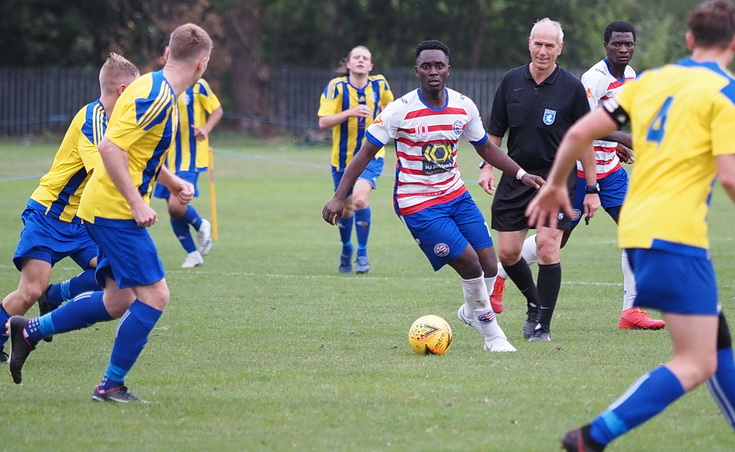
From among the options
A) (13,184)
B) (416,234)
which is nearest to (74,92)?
(13,184)

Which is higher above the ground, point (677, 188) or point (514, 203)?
point (677, 188)

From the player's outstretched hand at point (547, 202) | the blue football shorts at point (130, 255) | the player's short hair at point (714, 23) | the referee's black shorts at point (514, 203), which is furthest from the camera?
the referee's black shorts at point (514, 203)

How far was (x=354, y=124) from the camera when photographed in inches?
484

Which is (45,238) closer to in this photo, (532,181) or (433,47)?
(433,47)

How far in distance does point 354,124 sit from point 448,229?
5411 millimetres

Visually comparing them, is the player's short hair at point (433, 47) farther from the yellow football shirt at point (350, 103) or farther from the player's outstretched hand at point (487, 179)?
A: the yellow football shirt at point (350, 103)

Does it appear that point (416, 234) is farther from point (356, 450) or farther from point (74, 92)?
point (74, 92)

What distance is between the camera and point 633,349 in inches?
284

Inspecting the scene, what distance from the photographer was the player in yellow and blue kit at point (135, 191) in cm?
536

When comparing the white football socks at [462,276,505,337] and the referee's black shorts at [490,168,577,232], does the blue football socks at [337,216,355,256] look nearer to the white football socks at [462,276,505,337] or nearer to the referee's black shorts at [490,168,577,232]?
the referee's black shorts at [490,168,577,232]

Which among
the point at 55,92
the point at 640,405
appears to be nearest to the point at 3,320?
the point at 640,405

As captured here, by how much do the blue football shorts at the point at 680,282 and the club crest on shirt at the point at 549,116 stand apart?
3416mm

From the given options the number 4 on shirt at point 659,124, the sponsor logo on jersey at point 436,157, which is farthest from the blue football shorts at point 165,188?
the number 4 on shirt at point 659,124

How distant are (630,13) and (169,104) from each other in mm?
43333
